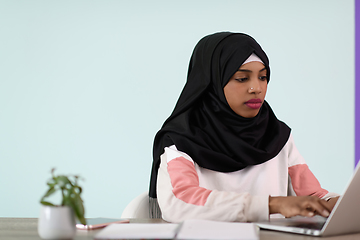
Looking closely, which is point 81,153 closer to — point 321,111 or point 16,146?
point 16,146

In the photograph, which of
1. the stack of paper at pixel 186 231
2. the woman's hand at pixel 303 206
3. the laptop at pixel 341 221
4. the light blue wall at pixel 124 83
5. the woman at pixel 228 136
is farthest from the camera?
the light blue wall at pixel 124 83

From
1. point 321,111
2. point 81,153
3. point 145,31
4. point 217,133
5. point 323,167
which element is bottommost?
point 323,167

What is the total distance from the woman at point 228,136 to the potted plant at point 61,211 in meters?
0.52

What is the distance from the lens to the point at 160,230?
767mm

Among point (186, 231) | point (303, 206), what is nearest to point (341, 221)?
point (303, 206)

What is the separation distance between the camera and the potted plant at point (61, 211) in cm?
71

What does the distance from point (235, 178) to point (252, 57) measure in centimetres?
45

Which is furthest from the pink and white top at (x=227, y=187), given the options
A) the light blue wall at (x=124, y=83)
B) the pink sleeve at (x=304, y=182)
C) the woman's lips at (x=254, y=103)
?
the light blue wall at (x=124, y=83)

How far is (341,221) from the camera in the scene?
86cm

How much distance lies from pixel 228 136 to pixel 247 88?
188 millimetres

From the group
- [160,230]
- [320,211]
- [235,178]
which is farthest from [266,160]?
[160,230]

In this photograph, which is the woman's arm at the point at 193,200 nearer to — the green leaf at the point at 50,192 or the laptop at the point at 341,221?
the laptop at the point at 341,221

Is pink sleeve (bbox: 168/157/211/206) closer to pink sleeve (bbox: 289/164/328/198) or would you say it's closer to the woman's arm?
the woman's arm

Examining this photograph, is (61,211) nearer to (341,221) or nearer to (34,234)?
(34,234)
